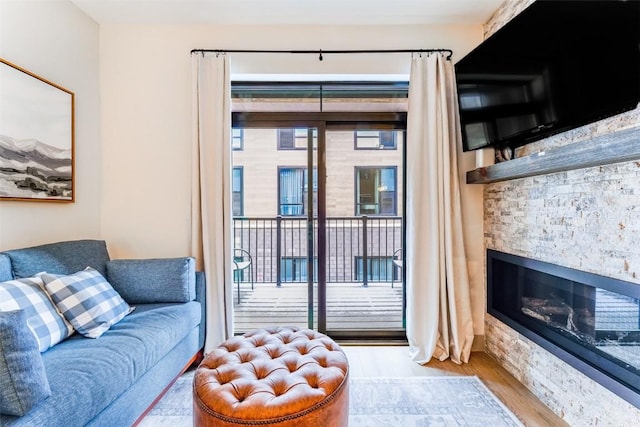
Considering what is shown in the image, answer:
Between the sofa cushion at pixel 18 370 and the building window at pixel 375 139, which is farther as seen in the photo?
the building window at pixel 375 139

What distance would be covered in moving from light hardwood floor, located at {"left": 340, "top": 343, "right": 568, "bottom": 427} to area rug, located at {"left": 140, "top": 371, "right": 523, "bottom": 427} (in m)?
0.07

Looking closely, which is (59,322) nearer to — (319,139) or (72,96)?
(72,96)

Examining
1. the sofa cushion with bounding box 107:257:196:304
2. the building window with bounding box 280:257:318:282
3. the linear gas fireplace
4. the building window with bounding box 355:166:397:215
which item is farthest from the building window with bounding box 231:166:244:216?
the linear gas fireplace

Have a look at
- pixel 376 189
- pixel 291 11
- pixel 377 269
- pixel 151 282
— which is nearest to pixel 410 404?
pixel 377 269

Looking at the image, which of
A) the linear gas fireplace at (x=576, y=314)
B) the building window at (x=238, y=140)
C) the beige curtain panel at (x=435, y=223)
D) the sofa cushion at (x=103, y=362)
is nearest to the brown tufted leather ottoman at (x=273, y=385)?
the sofa cushion at (x=103, y=362)

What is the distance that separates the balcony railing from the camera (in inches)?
117

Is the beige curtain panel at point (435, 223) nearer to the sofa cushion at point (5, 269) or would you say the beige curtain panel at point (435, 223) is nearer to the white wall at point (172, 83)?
the white wall at point (172, 83)

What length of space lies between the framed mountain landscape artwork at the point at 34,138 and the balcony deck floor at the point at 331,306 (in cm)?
170

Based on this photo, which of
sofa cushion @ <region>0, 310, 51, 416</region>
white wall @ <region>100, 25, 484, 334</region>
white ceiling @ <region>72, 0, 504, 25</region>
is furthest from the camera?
white wall @ <region>100, 25, 484, 334</region>

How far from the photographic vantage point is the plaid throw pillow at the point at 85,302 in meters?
1.61

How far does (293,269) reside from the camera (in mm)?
3047

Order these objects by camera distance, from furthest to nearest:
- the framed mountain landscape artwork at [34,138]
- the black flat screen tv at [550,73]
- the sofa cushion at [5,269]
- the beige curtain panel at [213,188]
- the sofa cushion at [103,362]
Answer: the beige curtain panel at [213,188] → the framed mountain landscape artwork at [34,138] → the sofa cushion at [5,269] → the black flat screen tv at [550,73] → the sofa cushion at [103,362]

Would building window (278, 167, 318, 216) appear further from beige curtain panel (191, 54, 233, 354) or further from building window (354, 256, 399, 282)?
building window (354, 256, 399, 282)

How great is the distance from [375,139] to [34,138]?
245cm
